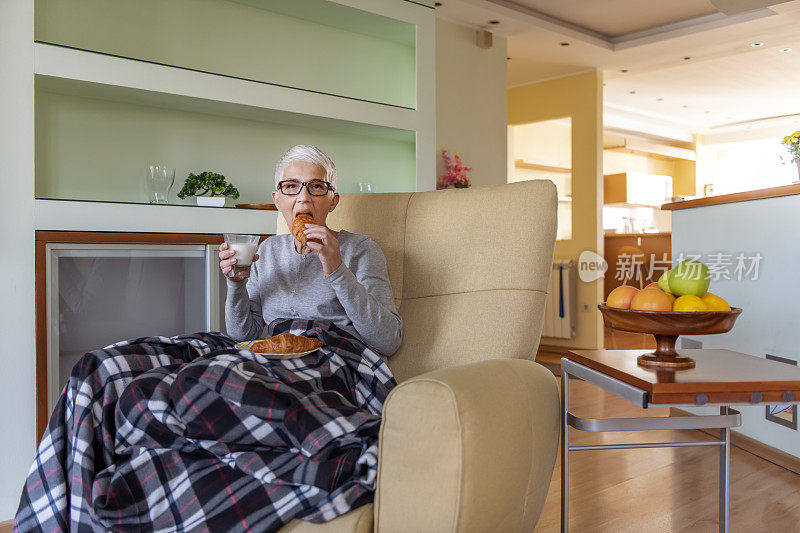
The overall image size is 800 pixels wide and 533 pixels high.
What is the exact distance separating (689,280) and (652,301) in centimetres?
Answer: 11

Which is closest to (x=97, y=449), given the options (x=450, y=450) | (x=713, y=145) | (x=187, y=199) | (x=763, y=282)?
(x=450, y=450)

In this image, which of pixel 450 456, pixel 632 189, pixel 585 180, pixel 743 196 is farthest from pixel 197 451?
pixel 632 189

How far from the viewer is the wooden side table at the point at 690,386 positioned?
1238mm

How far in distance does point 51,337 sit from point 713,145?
32.4 feet

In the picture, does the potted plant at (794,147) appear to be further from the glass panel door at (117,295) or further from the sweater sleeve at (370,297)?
the glass panel door at (117,295)

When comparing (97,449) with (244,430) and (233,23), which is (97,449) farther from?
(233,23)

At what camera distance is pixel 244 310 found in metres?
1.85

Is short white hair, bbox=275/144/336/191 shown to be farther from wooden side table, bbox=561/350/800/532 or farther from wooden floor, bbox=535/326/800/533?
wooden floor, bbox=535/326/800/533

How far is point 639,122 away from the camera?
344 inches

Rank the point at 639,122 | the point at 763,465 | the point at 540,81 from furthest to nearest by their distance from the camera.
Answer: the point at 639,122 → the point at 540,81 → the point at 763,465

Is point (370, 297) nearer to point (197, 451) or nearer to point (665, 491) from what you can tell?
point (197, 451)

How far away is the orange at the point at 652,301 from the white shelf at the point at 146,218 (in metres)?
1.80

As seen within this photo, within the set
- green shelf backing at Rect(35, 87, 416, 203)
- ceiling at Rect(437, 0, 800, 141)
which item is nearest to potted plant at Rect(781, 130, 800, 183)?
ceiling at Rect(437, 0, 800, 141)

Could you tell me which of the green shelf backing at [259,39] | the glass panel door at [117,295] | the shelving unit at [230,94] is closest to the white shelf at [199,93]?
the shelving unit at [230,94]
